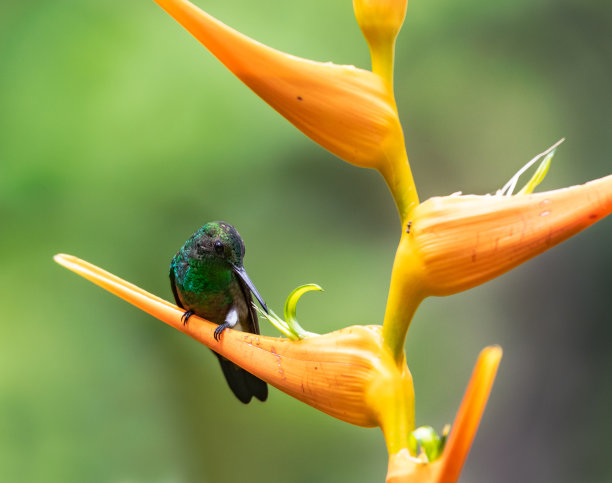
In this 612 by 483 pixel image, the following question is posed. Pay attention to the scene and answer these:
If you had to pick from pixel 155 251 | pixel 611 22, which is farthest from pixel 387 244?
pixel 611 22

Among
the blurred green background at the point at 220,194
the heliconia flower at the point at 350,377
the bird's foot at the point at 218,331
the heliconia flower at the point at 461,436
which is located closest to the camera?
the heliconia flower at the point at 461,436

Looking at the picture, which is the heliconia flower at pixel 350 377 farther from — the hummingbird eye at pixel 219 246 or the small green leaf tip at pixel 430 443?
the hummingbird eye at pixel 219 246

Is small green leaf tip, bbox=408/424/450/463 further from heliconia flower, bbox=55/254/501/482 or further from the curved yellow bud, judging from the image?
the curved yellow bud

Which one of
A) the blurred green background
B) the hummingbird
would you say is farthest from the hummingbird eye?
the blurred green background

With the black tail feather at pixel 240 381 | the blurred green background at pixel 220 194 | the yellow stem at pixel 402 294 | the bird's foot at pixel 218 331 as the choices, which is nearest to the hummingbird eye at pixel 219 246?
the black tail feather at pixel 240 381

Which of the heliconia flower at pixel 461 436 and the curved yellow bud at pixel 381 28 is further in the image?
the curved yellow bud at pixel 381 28
